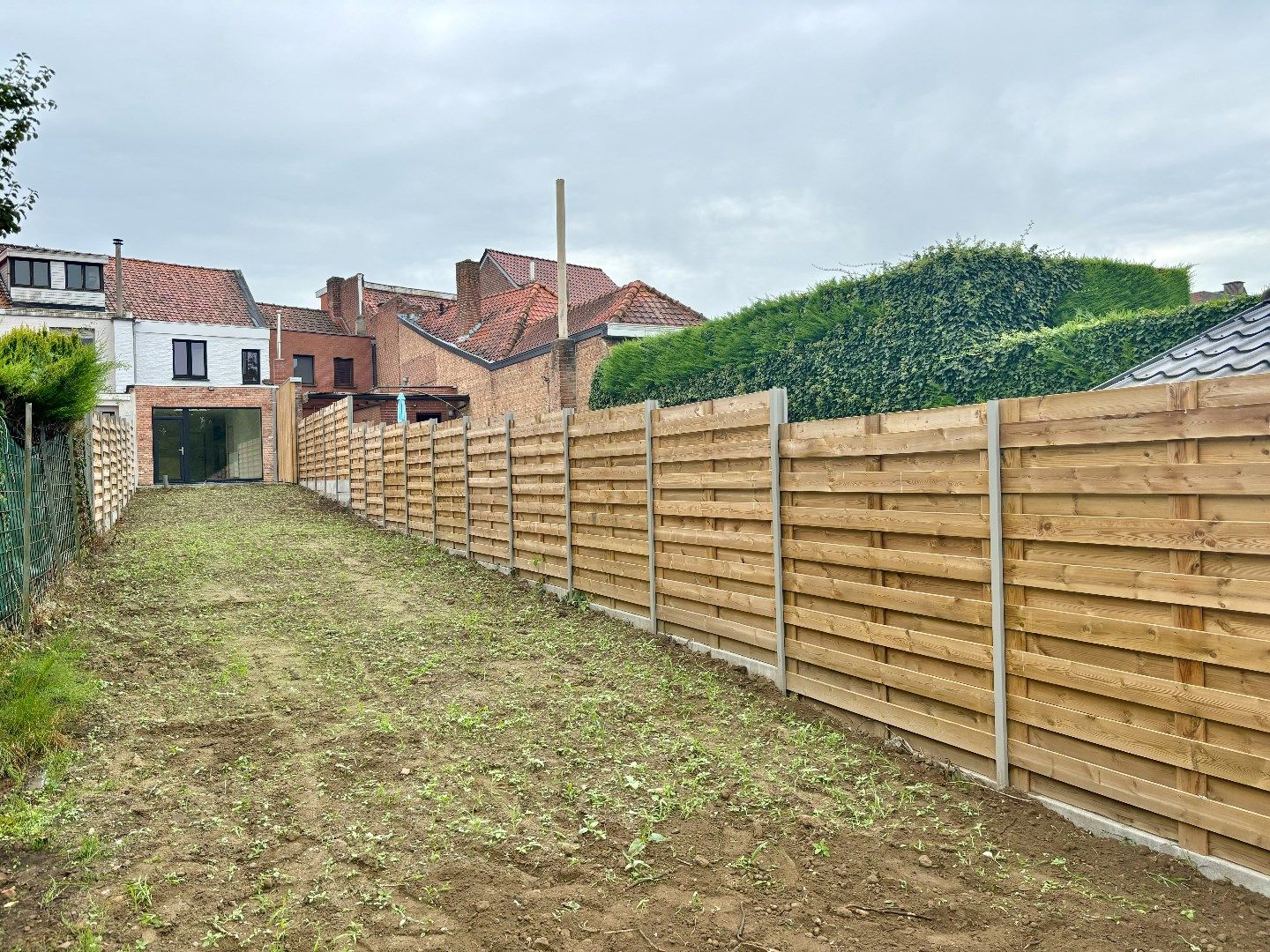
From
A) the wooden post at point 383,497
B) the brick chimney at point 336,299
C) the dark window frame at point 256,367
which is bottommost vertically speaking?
the wooden post at point 383,497

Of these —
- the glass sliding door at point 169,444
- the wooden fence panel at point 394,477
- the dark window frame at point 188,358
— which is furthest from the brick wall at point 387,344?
the wooden fence panel at point 394,477

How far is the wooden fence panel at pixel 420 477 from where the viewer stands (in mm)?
12680

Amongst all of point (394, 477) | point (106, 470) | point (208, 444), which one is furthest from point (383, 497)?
point (208, 444)

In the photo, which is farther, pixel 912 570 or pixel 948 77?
pixel 948 77

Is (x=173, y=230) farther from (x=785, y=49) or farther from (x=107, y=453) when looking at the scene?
(x=785, y=49)

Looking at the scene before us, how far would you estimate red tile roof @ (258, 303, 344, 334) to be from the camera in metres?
37.8

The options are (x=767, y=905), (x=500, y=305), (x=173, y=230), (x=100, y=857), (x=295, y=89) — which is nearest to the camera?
(x=767, y=905)

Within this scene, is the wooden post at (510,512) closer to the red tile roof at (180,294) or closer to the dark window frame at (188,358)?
the dark window frame at (188,358)

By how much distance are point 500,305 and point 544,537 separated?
2304cm

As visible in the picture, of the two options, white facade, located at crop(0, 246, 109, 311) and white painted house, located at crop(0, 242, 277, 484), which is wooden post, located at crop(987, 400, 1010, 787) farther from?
white facade, located at crop(0, 246, 109, 311)

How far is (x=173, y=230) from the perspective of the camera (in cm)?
3262

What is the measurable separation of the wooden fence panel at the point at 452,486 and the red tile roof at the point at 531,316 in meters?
8.29

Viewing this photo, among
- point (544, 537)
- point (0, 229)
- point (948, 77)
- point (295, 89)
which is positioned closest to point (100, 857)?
point (0, 229)

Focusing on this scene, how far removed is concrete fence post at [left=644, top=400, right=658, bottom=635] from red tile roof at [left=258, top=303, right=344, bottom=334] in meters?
34.3
